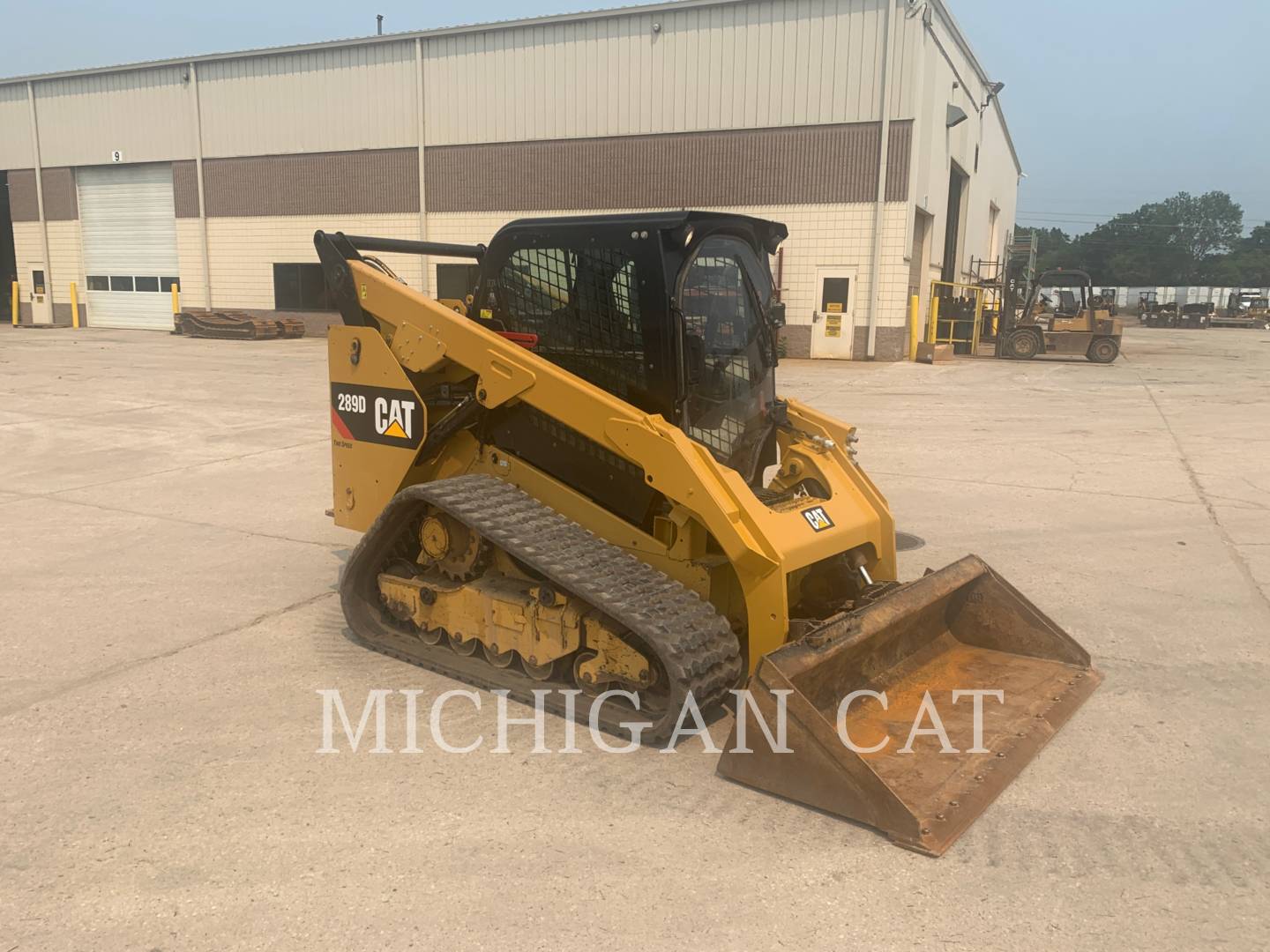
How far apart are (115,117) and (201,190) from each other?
4027 millimetres

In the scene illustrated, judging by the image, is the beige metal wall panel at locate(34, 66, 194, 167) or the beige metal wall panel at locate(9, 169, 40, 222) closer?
the beige metal wall panel at locate(34, 66, 194, 167)

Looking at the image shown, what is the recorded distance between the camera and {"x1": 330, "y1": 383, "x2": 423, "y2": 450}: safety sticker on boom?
15.8 ft

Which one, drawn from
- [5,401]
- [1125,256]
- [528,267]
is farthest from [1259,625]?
[1125,256]

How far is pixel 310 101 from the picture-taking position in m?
28.0

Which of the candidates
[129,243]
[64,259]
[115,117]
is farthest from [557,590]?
[64,259]

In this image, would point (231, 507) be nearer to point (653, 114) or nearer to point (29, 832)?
point (29, 832)

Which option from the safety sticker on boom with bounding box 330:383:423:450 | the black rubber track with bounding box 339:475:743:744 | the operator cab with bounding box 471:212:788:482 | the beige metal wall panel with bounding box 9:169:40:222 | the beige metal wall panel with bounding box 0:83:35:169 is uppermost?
the beige metal wall panel with bounding box 0:83:35:169

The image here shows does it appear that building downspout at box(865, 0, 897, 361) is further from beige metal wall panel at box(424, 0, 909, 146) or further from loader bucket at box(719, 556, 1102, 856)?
loader bucket at box(719, 556, 1102, 856)

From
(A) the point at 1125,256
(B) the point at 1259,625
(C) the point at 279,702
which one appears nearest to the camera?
(C) the point at 279,702

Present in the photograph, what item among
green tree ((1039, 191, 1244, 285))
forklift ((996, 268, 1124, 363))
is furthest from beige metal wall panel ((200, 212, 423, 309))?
green tree ((1039, 191, 1244, 285))

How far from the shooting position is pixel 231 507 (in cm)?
779

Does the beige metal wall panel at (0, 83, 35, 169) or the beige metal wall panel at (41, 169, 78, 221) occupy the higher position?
the beige metal wall panel at (0, 83, 35, 169)

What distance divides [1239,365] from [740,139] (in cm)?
1294

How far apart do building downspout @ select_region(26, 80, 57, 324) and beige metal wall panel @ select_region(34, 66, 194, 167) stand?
166 millimetres
